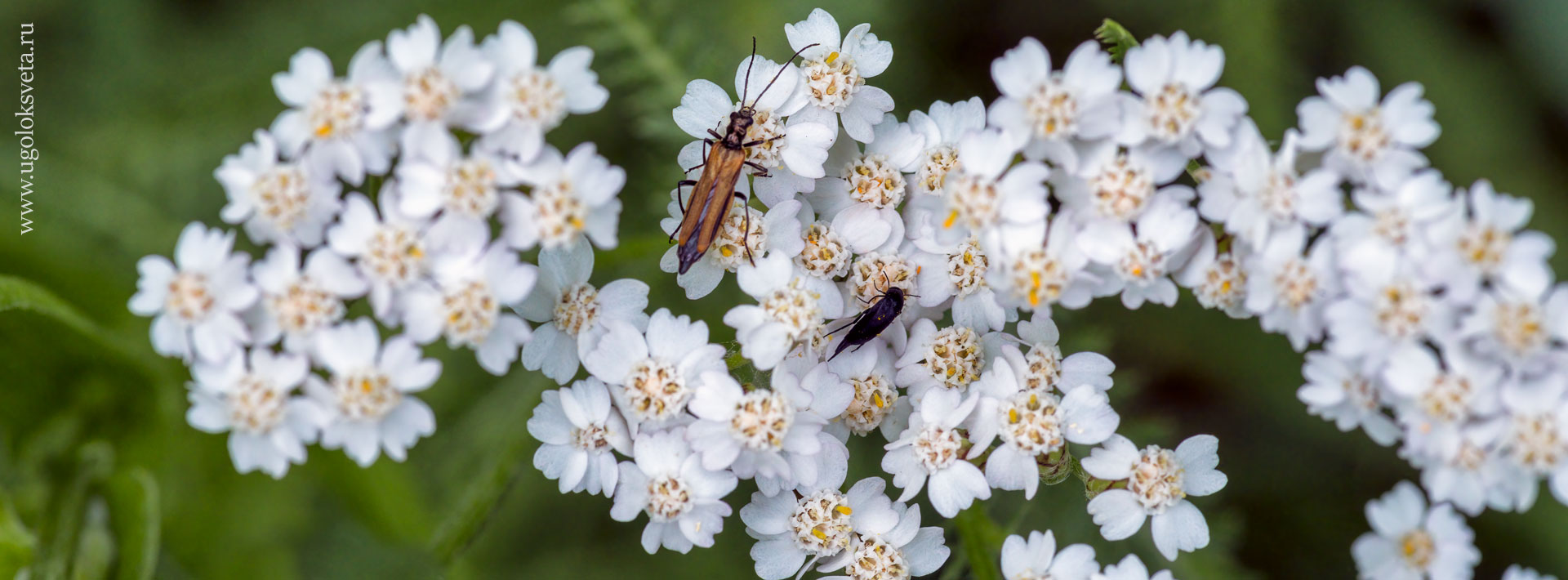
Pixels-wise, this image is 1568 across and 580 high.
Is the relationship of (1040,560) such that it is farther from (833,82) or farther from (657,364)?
(833,82)

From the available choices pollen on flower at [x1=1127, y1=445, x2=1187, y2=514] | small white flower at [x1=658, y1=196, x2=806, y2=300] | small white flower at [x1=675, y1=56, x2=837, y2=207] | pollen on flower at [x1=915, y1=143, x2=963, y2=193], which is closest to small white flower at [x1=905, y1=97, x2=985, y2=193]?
pollen on flower at [x1=915, y1=143, x2=963, y2=193]

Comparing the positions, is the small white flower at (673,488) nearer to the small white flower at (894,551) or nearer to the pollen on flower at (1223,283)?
the small white flower at (894,551)

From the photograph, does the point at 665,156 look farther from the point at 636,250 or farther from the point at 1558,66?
the point at 1558,66

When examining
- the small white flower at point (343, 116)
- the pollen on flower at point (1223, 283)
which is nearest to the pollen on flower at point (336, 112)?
the small white flower at point (343, 116)

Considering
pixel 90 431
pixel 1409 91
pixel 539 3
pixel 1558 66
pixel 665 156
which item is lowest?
pixel 90 431

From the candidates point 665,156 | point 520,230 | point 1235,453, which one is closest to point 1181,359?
point 1235,453

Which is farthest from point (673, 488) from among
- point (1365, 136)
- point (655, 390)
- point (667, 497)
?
point (1365, 136)
